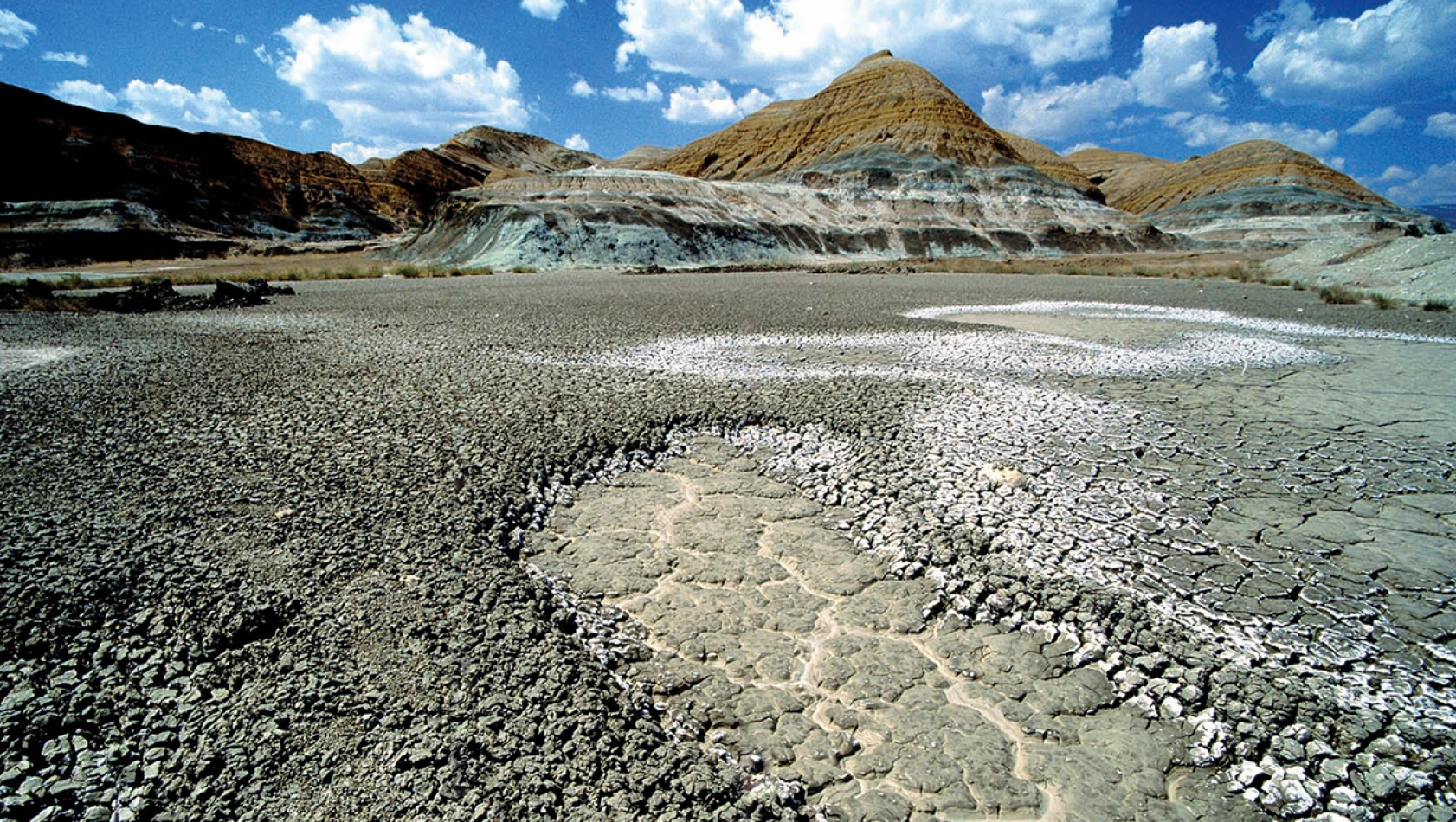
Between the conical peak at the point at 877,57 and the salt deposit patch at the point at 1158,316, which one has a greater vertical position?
the conical peak at the point at 877,57

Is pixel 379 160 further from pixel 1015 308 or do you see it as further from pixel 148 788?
pixel 148 788

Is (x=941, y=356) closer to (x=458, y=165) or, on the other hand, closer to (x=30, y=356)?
(x=30, y=356)

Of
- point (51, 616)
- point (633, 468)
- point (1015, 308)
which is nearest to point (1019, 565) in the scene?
point (633, 468)

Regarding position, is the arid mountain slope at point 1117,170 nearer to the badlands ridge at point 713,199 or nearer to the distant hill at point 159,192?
the badlands ridge at point 713,199

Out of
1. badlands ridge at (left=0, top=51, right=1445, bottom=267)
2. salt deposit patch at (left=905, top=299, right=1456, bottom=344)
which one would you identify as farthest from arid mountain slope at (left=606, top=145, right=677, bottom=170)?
salt deposit patch at (left=905, top=299, right=1456, bottom=344)

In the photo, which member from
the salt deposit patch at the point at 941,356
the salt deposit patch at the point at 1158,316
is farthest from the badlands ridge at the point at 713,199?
the salt deposit patch at the point at 941,356

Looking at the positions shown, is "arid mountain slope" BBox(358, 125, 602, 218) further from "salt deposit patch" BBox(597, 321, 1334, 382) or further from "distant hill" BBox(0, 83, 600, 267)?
"salt deposit patch" BBox(597, 321, 1334, 382)
